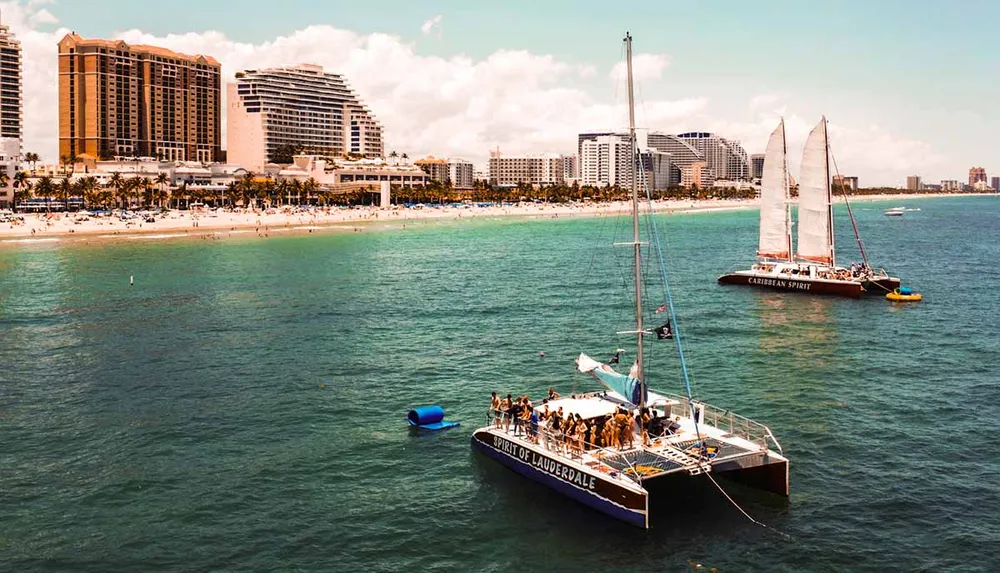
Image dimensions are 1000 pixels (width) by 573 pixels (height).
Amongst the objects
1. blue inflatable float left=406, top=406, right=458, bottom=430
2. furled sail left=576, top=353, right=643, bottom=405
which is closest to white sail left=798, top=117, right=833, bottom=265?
furled sail left=576, top=353, right=643, bottom=405

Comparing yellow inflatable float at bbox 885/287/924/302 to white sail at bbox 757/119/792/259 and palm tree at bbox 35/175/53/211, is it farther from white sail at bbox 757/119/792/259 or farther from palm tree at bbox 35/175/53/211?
palm tree at bbox 35/175/53/211

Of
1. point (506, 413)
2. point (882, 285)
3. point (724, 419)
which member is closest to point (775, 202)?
point (882, 285)

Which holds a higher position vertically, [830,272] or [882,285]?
[830,272]

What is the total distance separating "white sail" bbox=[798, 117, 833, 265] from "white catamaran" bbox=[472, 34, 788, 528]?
192ft

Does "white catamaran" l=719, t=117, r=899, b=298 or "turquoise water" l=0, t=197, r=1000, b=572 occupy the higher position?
"white catamaran" l=719, t=117, r=899, b=298

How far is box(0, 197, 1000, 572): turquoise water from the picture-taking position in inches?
1028

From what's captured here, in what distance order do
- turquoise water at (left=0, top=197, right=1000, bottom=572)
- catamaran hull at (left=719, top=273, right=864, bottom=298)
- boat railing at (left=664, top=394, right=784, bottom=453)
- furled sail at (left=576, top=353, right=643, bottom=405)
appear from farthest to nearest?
catamaran hull at (left=719, top=273, right=864, bottom=298) → furled sail at (left=576, top=353, right=643, bottom=405) → boat railing at (left=664, top=394, right=784, bottom=453) → turquoise water at (left=0, top=197, right=1000, bottom=572)

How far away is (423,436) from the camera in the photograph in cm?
3622

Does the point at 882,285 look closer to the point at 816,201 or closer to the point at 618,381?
the point at 816,201

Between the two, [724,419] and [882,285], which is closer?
[724,419]

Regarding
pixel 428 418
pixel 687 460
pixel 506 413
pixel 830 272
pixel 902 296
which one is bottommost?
pixel 428 418

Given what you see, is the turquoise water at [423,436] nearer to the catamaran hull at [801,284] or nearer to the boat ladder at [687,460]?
the boat ladder at [687,460]

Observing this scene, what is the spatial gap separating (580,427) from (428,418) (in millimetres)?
9172

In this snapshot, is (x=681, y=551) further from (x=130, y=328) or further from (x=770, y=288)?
(x=770, y=288)
